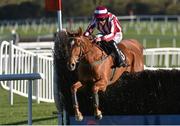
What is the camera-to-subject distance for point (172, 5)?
59344 millimetres

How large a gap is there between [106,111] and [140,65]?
9.92 ft

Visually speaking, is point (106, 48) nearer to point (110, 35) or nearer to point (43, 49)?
point (110, 35)

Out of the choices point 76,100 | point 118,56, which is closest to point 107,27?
point 118,56

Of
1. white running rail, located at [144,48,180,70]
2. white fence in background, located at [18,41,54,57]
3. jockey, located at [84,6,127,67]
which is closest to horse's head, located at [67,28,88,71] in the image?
jockey, located at [84,6,127,67]

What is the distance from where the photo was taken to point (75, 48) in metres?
9.92

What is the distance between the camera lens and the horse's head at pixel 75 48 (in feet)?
31.7

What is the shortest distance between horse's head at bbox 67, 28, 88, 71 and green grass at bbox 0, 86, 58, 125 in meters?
3.23

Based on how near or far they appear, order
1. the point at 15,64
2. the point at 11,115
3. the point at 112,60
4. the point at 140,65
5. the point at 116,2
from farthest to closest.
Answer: the point at 116,2 → the point at 15,64 → the point at 11,115 → the point at 140,65 → the point at 112,60

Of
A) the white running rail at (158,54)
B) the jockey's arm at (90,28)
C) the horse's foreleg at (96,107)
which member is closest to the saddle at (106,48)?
the jockey's arm at (90,28)

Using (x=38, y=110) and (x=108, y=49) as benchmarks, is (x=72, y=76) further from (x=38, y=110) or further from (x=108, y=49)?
(x=38, y=110)

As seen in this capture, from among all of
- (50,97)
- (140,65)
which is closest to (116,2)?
(50,97)

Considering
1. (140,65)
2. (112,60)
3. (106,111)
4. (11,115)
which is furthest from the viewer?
(11,115)

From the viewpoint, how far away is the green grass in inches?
523

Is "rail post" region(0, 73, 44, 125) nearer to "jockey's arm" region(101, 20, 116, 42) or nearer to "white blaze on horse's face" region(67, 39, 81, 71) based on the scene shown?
"white blaze on horse's face" region(67, 39, 81, 71)
